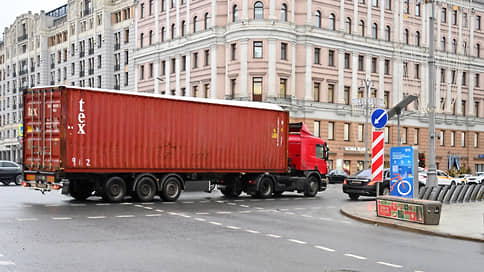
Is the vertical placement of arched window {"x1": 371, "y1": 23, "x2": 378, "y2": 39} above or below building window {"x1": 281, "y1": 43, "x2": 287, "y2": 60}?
above

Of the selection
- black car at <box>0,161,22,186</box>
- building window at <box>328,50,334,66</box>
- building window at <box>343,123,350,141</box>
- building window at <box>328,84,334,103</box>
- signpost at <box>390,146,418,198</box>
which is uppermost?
building window at <box>328,50,334,66</box>

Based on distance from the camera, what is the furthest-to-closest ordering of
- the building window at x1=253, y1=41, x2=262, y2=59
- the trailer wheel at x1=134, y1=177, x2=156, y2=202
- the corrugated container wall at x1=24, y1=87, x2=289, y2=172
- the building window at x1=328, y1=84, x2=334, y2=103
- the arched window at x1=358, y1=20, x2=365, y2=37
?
1. the arched window at x1=358, y1=20, x2=365, y2=37
2. the building window at x1=328, y1=84, x2=334, y2=103
3. the building window at x1=253, y1=41, x2=262, y2=59
4. the trailer wheel at x1=134, y1=177, x2=156, y2=202
5. the corrugated container wall at x1=24, y1=87, x2=289, y2=172

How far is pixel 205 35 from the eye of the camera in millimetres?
58719

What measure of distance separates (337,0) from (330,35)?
3.53m

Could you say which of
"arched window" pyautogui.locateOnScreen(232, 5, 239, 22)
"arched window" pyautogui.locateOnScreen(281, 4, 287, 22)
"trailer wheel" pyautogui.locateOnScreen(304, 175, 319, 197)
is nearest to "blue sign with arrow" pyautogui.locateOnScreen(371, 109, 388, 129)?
"trailer wheel" pyautogui.locateOnScreen(304, 175, 319, 197)

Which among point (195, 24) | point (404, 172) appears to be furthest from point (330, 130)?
point (404, 172)

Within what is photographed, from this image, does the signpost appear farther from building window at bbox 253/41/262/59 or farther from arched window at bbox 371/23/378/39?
arched window at bbox 371/23/378/39

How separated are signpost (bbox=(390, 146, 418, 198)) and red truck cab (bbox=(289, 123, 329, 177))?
886cm

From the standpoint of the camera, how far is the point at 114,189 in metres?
21.9

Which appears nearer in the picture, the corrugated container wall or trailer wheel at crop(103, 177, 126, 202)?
the corrugated container wall

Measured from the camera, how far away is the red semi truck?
20.8 meters

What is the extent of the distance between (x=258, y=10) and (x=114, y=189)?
3509cm

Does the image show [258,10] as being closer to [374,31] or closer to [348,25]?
[348,25]

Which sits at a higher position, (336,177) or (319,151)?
(319,151)
